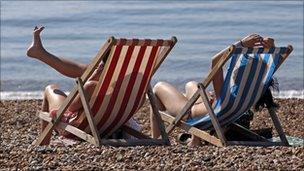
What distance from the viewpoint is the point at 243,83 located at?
24.8 ft

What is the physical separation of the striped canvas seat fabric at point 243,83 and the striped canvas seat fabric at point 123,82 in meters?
0.54

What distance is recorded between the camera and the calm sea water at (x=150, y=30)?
1458 cm

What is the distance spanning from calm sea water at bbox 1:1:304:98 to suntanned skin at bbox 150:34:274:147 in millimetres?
5346

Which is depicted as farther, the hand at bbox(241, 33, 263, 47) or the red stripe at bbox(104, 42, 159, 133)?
the hand at bbox(241, 33, 263, 47)

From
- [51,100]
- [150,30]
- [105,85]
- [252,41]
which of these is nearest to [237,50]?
[252,41]

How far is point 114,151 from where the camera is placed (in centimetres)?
668

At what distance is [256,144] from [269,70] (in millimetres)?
513

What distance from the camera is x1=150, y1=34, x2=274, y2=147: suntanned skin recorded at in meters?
7.52

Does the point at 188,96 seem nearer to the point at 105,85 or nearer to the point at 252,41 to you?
the point at 252,41

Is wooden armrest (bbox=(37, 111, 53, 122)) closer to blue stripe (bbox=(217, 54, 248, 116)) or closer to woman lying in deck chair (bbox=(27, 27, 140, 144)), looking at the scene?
woman lying in deck chair (bbox=(27, 27, 140, 144))

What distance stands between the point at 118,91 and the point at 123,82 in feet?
0.23

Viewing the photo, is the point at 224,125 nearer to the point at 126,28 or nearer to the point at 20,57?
the point at 20,57

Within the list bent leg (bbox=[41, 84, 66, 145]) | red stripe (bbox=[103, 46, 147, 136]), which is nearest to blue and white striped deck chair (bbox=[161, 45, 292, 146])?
red stripe (bbox=[103, 46, 147, 136])

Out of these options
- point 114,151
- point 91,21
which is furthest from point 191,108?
point 91,21
